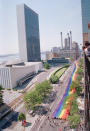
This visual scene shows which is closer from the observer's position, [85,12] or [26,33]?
[26,33]

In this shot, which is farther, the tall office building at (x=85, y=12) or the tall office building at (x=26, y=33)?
the tall office building at (x=26, y=33)

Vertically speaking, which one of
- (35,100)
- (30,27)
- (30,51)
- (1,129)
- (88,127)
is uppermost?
(30,27)

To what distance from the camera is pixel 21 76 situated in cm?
7938

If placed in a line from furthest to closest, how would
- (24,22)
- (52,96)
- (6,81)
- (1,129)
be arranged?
(24,22)
(6,81)
(52,96)
(1,129)

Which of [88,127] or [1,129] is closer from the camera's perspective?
[88,127]

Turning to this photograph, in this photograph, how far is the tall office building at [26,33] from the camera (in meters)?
138

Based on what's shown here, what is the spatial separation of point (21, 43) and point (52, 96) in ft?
316

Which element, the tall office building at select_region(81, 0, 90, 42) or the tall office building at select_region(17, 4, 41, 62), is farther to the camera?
the tall office building at select_region(17, 4, 41, 62)

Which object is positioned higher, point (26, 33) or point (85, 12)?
point (85, 12)

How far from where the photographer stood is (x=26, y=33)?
460 feet

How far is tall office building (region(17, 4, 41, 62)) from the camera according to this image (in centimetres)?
13838

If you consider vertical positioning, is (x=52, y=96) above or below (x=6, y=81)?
below

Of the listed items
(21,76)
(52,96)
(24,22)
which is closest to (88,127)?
(52,96)

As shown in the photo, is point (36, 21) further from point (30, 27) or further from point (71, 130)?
point (71, 130)
